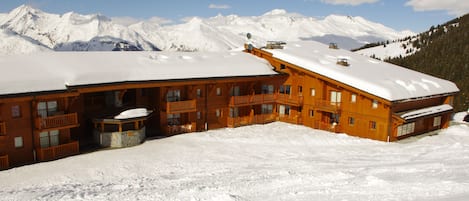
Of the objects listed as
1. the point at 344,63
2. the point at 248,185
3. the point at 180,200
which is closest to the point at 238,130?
the point at 344,63

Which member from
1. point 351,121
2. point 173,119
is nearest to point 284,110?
point 351,121

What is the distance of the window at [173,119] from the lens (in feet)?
102

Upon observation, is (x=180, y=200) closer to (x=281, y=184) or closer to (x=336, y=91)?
(x=281, y=184)

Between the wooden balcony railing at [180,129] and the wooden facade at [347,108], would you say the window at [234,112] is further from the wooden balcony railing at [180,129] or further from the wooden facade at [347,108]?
the wooden balcony railing at [180,129]

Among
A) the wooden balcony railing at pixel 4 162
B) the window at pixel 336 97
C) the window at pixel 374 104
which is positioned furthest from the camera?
the window at pixel 336 97

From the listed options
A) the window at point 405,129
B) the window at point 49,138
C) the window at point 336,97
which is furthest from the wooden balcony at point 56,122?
the window at point 405,129

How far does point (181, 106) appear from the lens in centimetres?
3033

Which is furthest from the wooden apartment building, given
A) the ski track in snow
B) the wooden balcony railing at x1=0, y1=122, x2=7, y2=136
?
the ski track in snow

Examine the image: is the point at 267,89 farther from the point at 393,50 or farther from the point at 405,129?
the point at 393,50

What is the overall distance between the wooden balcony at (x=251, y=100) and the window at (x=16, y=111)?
16.5 m

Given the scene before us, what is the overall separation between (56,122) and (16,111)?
7.61 ft

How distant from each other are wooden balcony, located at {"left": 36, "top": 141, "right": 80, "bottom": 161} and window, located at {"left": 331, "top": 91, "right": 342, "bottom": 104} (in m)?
20.8

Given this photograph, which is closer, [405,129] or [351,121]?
[405,129]

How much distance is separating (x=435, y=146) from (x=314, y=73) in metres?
10.9
